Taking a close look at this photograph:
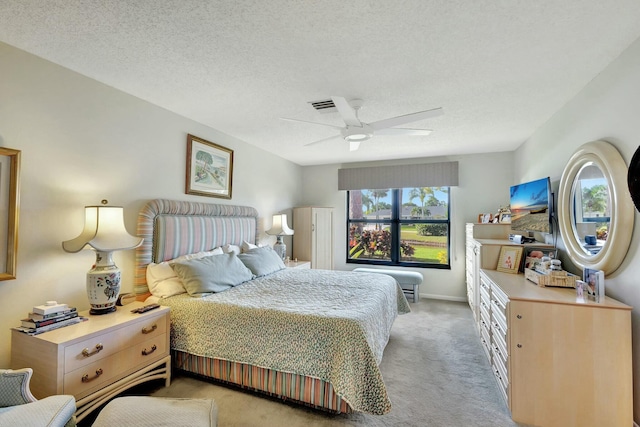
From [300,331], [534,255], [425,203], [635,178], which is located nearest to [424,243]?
[425,203]

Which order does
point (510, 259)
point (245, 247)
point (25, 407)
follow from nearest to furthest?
point (25, 407) → point (510, 259) → point (245, 247)

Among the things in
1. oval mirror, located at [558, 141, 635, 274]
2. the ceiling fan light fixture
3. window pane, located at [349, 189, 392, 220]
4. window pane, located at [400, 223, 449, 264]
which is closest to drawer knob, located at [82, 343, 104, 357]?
the ceiling fan light fixture

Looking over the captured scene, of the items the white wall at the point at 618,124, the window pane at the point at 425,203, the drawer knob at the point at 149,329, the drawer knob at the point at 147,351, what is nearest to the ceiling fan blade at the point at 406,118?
the white wall at the point at 618,124

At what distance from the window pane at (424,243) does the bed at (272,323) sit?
2.15 m

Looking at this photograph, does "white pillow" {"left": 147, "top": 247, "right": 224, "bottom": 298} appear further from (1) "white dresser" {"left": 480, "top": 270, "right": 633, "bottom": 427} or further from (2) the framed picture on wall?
(1) "white dresser" {"left": 480, "top": 270, "right": 633, "bottom": 427}

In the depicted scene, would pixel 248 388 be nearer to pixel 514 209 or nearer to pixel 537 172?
pixel 514 209

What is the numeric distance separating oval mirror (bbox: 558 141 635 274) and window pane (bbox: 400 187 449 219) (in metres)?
2.40

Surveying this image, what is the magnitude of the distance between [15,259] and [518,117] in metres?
4.50

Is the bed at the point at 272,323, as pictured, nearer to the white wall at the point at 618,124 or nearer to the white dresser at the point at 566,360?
the white dresser at the point at 566,360

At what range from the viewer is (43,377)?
167cm

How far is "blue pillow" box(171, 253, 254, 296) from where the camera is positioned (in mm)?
2572

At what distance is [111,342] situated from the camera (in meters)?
1.91

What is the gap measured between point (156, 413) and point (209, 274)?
1350mm

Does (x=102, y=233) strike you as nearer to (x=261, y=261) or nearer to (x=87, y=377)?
(x=87, y=377)
